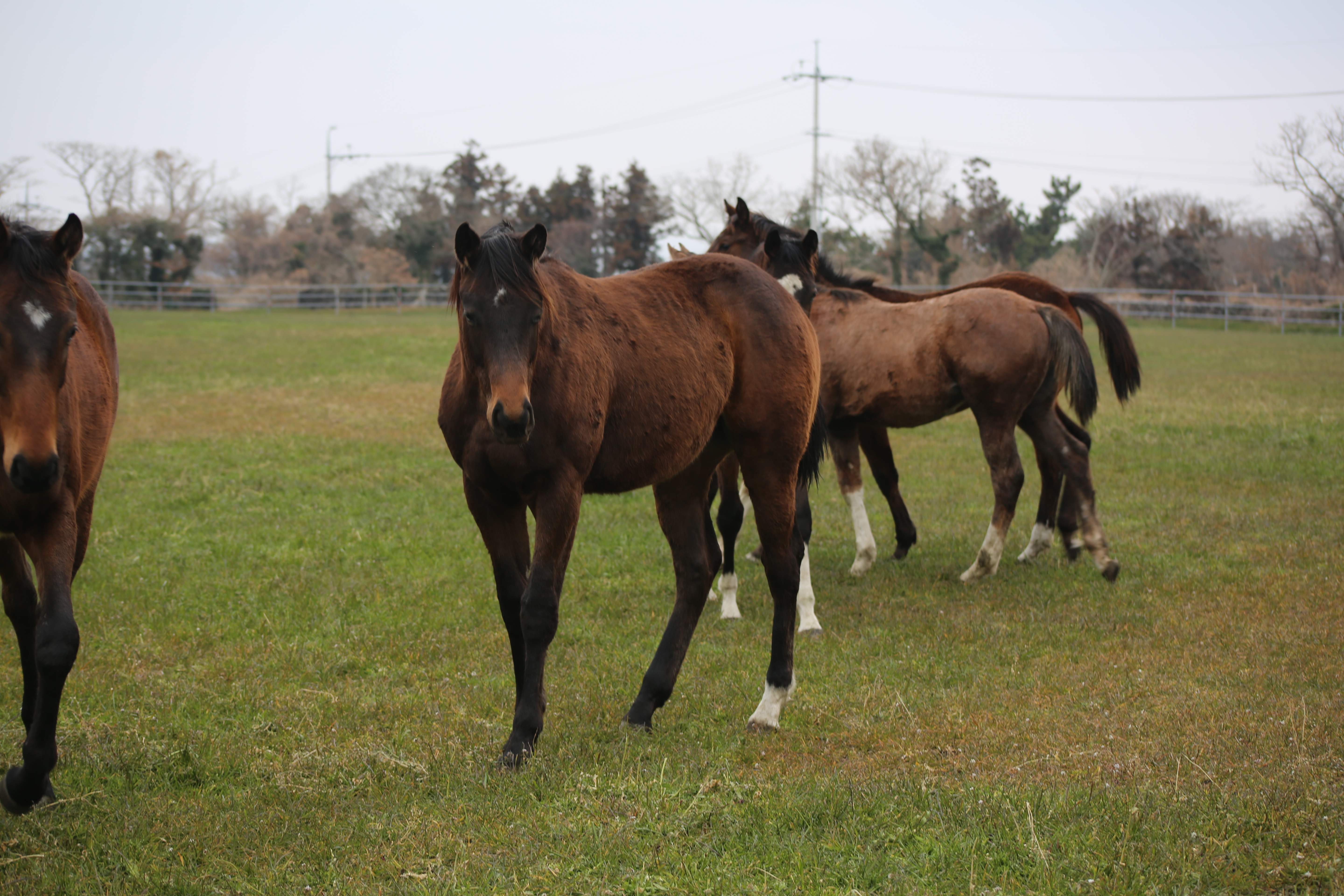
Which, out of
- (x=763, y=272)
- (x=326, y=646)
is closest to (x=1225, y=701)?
(x=763, y=272)

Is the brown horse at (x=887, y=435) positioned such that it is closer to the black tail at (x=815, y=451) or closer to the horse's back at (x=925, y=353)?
the horse's back at (x=925, y=353)

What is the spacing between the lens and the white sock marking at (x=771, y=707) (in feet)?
14.3

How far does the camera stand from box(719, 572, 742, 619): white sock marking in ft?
21.1

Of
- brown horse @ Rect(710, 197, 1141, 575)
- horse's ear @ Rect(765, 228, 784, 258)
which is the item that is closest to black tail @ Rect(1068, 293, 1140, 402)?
brown horse @ Rect(710, 197, 1141, 575)

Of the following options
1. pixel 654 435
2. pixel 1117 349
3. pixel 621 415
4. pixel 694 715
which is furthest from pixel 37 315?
pixel 1117 349

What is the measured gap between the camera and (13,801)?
3.49 meters

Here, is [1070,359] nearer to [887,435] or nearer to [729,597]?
[887,435]

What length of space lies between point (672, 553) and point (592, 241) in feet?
174

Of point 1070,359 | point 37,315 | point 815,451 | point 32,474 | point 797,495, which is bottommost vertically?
point 797,495

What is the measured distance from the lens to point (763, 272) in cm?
483

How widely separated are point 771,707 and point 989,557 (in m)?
3.42

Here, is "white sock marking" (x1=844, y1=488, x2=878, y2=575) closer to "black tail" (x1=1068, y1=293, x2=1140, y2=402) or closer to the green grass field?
the green grass field

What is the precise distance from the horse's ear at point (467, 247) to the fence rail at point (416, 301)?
31.7m

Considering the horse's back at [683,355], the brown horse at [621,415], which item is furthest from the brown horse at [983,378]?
the brown horse at [621,415]
